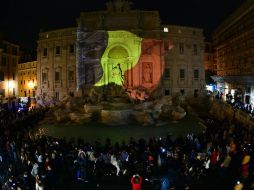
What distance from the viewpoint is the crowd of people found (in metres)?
14.4

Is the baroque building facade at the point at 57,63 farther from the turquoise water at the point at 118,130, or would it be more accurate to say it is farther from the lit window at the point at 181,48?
the turquoise water at the point at 118,130

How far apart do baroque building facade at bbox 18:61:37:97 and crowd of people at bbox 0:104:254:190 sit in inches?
1786

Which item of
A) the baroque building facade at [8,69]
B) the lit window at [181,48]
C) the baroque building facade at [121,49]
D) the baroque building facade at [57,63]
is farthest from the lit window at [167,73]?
the baroque building facade at [8,69]

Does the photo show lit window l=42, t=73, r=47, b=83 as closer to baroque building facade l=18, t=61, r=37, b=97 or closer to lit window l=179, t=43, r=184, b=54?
baroque building facade l=18, t=61, r=37, b=97

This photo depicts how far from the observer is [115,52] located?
43188 mm

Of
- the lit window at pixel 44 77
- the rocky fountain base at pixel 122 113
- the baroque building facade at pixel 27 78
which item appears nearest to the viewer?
the rocky fountain base at pixel 122 113

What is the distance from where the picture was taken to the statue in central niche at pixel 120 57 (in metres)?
42.0

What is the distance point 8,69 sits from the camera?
184 ft

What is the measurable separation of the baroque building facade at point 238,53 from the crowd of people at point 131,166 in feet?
86.1

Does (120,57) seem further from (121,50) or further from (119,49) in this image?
(119,49)

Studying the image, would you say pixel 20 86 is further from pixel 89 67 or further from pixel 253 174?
pixel 253 174

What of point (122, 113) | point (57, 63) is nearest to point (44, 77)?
point (57, 63)

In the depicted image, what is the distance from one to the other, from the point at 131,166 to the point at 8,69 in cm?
4516

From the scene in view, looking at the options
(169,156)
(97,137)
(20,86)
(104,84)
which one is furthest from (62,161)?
(20,86)
